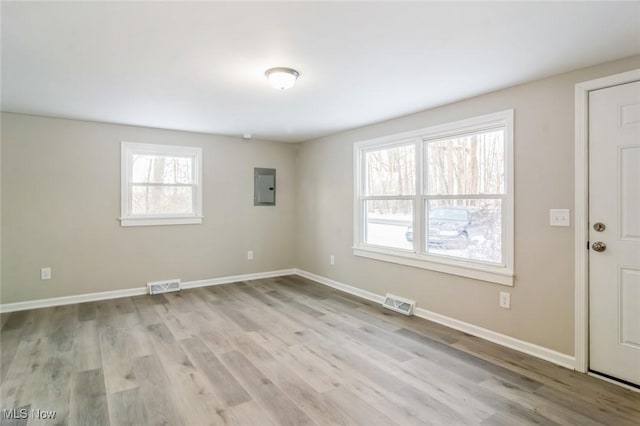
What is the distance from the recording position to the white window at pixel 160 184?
464 centimetres

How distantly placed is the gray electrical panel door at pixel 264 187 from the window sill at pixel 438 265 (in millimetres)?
1845

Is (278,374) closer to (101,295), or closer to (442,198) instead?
(442,198)

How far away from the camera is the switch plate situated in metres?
2.67

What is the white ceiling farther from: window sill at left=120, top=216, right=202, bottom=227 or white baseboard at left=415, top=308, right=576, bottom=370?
white baseboard at left=415, top=308, right=576, bottom=370

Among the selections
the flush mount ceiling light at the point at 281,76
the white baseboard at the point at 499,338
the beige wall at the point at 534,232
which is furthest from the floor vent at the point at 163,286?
the flush mount ceiling light at the point at 281,76

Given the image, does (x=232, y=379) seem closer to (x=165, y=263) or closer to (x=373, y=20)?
(x=373, y=20)

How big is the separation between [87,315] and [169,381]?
6.86 ft

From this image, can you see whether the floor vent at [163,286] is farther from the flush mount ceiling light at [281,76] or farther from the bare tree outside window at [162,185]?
the flush mount ceiling light at [281,76]

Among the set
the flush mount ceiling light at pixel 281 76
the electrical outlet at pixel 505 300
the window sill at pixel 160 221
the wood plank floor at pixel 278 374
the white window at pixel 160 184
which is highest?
the flush mount ceiling light at pixel 281 76

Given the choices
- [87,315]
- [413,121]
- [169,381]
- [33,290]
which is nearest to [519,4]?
[413,121]

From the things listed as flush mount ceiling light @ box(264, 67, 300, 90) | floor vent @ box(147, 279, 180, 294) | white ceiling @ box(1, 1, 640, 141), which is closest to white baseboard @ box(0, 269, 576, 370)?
floor vent @ box(147, 279, 180, 294)

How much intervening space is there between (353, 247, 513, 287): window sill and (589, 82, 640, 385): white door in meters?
0.66

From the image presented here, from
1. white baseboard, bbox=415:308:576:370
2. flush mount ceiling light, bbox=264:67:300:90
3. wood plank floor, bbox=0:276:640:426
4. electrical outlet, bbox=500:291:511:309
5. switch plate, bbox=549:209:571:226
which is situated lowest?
wood plank floor, bbox=0:276:640:426

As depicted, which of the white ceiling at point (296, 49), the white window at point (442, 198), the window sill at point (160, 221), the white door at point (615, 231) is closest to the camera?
the white ceiling at point (296, 49)
